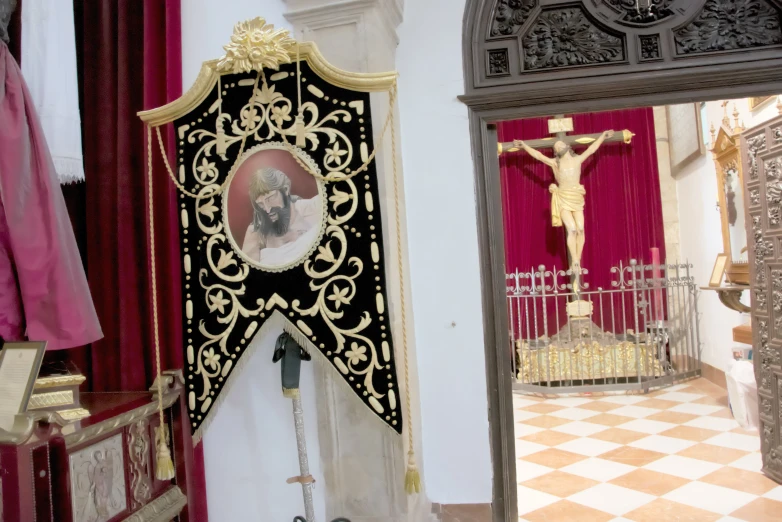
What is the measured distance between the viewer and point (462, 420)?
2.32 meters

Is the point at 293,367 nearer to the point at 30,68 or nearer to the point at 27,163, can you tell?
the point at 27,163

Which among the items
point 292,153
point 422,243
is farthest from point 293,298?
point 422,243

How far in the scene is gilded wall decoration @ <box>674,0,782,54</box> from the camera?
2.30m

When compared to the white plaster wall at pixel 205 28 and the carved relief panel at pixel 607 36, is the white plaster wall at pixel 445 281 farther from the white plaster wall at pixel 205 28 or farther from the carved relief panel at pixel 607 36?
the white plaster wall at pixel 205 28

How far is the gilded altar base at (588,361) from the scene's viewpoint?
529 cm

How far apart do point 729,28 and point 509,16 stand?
87cm

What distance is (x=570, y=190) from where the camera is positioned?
5609mm

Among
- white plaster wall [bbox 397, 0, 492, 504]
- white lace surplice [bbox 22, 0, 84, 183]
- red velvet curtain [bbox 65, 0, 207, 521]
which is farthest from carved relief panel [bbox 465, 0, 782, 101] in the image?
white lace surplice [bbox 22, 0, 84, 183]

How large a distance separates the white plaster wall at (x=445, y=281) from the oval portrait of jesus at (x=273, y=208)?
1.82 feet

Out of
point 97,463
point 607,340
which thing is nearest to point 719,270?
point 607,340

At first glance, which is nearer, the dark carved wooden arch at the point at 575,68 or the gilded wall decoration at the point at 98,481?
the gilded wall decoration at the point at 98,481

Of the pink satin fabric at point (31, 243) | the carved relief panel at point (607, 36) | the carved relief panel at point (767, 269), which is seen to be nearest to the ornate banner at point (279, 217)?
the pink satin fabric at point (31, 243)

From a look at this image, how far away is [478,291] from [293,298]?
2.59 ft

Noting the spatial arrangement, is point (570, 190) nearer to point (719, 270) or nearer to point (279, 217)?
point (719, 270)
